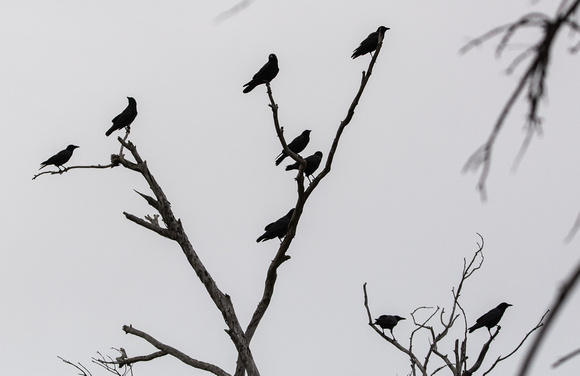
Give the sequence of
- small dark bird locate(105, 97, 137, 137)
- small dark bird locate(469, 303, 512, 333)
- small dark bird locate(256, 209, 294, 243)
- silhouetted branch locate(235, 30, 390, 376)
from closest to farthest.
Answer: silhouetted branch locate(235, 30, 390, 376) < small dark bird locate(256, 209, 294, 243) < small dark bird locate(105, 97, 137, 137) < small dark bird locate(469, 303, 512, 333)

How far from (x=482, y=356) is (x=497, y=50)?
21.5ft

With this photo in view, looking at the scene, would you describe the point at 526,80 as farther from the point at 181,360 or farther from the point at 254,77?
the point at 254,77

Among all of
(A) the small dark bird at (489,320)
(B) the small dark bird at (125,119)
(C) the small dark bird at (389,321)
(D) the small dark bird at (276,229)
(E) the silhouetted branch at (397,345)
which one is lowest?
(E) the silhouetted branch at (397,345)

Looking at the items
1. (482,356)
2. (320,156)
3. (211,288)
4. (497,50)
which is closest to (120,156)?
(211,288)

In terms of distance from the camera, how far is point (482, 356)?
762 cm

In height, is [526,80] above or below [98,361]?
below

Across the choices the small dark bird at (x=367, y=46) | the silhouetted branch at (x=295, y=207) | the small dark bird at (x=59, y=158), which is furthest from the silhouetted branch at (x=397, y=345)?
the small dark bird at (x=59, y=158)

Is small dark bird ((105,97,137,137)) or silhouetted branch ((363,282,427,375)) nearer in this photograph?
silhouetted branch ((363,282,427,375))

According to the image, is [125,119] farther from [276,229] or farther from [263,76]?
[276,229]

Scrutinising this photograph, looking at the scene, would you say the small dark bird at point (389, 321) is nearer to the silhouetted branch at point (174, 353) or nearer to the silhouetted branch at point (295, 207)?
the silhouetted branch at point (295, 207)

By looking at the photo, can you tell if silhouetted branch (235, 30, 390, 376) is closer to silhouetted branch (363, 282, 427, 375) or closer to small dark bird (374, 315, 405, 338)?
silhouetted branch (363, 282, 427, 375)

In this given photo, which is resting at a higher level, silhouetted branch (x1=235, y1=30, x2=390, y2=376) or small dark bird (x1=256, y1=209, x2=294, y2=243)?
small dark bird (x1=256, y1=209, x2=294, y2=243)

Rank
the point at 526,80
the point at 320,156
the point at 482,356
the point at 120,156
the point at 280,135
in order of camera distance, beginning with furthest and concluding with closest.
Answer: the point at 320,156
the point at 120,156
the point at 482,356
the point at 280,135
the point at 526,80

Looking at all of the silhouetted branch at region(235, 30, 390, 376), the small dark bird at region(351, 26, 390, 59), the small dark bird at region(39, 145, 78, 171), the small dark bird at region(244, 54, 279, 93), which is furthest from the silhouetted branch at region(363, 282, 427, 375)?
the small dark bird at region(39, 145, 78, 171)
